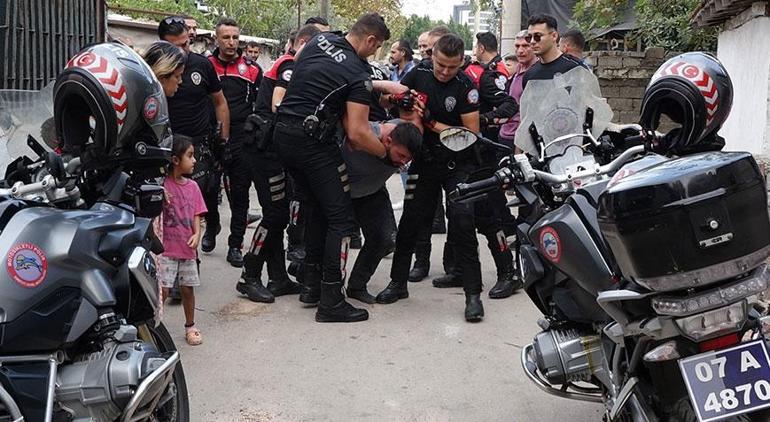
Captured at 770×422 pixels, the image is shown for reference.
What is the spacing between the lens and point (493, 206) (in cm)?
614

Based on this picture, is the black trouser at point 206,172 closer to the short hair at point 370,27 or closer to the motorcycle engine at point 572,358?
the short hair at point 370,27

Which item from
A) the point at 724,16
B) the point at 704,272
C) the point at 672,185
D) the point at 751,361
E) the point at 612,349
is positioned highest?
the point at 724,16

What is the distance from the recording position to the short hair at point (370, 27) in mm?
5355

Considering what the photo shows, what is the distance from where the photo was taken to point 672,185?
232 centimetres

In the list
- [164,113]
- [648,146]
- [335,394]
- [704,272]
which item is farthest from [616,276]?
[335,394]

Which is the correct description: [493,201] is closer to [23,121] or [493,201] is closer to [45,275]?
[23,121]

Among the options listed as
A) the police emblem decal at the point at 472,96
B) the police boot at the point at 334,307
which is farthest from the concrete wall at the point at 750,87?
the police boot at the point at 334,307

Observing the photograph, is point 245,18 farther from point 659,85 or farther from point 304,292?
point 659,85

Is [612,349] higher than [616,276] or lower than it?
lower

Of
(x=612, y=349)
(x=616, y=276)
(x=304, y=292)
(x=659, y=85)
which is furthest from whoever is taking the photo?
(x=304, y=292)

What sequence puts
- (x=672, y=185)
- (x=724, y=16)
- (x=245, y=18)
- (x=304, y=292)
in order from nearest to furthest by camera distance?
(x=672, y=185) < (x=304, y=292) < (x=724, y=16) < (x=245, y=18)

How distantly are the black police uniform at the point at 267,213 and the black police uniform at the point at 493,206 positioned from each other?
127 cm

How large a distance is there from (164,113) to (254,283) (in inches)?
119

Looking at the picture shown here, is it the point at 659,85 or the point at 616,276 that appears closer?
the point at 616,276
